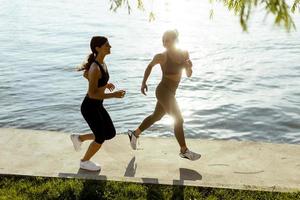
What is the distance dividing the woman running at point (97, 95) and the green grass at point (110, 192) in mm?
629

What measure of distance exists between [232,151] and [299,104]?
6.53 m

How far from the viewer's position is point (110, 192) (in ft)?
19.6

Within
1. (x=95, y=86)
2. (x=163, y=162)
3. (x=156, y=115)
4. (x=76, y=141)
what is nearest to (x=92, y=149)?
(x=76, y=141)

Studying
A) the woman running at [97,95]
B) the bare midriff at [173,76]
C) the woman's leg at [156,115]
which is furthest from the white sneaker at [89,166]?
the bare midriff at [173,76]

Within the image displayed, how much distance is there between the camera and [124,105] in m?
12.8

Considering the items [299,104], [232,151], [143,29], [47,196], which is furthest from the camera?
[143,29]

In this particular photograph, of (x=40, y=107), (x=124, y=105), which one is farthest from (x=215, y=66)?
(x=40, y=107)

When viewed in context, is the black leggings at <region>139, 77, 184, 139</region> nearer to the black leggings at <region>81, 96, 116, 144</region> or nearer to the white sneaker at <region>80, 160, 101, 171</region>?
the black leggings at <region>81, 96, 116, 144</region>

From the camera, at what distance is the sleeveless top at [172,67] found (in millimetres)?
6776

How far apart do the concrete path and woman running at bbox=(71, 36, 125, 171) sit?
1.69ft

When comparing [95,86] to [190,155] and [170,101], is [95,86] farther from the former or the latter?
[190,155]

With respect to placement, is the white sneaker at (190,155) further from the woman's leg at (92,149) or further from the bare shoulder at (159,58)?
the bare shoulder at (159,58)

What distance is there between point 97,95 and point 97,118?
38 centimetres

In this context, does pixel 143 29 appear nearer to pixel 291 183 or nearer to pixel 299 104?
pixel 299 104
